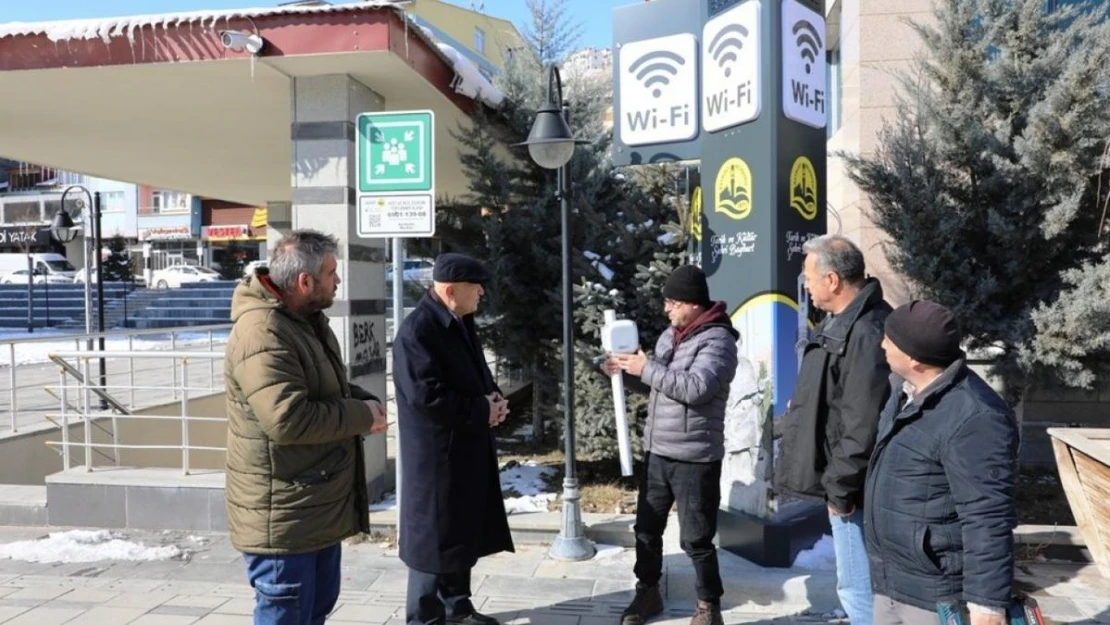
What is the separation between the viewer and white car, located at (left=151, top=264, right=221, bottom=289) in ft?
113

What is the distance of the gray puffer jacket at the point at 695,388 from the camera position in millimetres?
3379

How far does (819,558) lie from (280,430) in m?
3.23

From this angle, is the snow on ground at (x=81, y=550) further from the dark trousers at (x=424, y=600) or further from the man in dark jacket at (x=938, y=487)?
the man in dark jacket at (x=938, y=487)

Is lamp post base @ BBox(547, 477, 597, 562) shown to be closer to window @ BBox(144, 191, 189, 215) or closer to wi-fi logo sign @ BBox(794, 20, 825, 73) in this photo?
wi-fi logo sign @ BBox(794, 20, 825, 73)

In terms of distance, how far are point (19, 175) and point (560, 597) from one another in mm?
58793

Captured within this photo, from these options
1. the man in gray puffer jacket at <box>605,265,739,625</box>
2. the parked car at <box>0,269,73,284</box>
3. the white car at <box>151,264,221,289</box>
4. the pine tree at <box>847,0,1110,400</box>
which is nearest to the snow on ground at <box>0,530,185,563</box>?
the man in gray puffer jacket at <box>605,265,739,625</box>

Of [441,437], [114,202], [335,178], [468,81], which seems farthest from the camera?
[114,202]

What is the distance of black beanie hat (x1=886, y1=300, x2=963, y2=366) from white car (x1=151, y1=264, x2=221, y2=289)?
35821 millimetres

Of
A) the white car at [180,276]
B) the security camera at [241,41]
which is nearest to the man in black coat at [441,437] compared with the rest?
the security camera at [241,41]

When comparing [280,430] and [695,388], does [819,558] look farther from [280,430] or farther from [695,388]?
[280,430]

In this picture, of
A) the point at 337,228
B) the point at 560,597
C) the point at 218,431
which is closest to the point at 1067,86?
the point at 560,597

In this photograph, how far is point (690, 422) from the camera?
11.3 ft

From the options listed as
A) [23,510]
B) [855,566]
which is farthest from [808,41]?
[23,510]

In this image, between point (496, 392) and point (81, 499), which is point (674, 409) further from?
point (81, 499)
